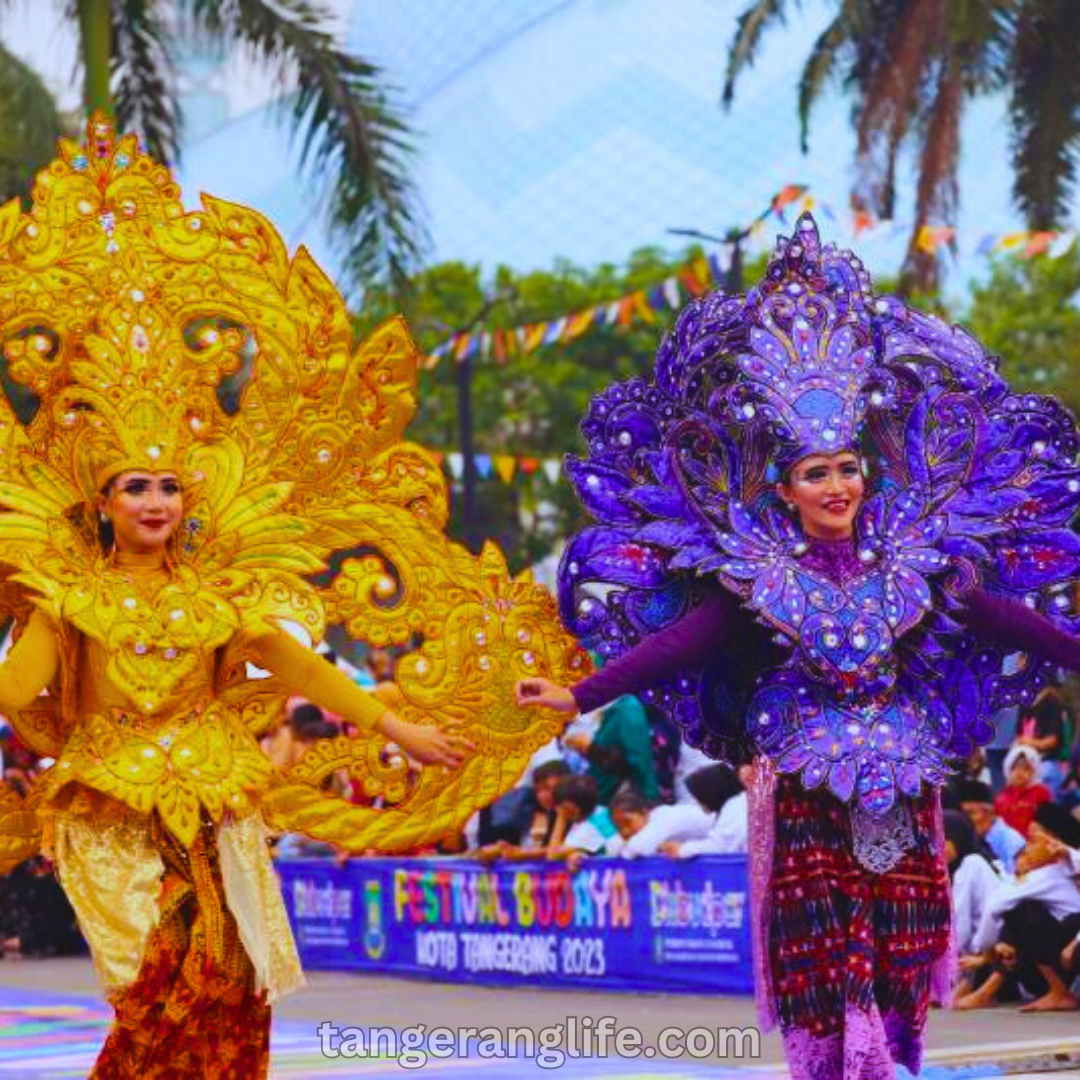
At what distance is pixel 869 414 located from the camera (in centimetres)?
671

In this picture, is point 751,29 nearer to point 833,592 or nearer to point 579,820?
point 579,820

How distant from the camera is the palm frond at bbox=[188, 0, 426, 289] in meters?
16.5

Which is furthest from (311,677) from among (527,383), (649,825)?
(527,383)

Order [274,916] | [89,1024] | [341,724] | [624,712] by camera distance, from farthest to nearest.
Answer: [341,724] → [624,712] → [89,1024] → [274,916]

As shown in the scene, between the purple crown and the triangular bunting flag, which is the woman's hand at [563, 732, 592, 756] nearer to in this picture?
the purple crown

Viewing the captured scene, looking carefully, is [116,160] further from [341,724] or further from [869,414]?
[341,724]

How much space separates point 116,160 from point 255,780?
1.79 m

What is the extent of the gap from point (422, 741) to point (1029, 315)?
32.3 metres

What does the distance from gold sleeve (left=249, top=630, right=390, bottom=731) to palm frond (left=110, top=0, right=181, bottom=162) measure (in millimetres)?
10960

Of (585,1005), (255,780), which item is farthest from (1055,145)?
(255,780)

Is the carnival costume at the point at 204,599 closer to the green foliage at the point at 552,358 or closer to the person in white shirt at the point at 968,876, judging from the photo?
the person in white shirt at the point at 968,876

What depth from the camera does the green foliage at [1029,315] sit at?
35.5 m

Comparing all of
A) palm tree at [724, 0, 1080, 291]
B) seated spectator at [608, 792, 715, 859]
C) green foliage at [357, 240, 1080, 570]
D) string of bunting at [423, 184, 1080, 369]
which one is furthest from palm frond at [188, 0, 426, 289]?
green foliage at [357, 240, 1080, 570]

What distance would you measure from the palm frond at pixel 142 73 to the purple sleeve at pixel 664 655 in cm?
1107
